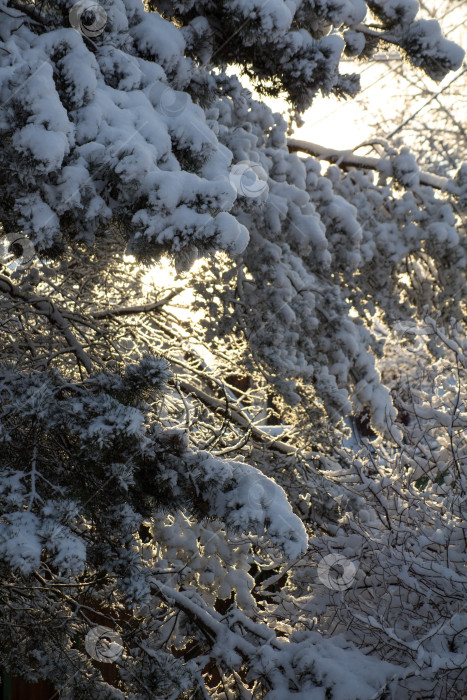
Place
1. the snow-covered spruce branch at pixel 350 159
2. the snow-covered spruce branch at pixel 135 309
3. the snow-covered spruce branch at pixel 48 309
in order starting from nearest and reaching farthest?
the snow-covered spruce branch at pixel 48 309, the snow-covered spruce branch at pixel 135 309, the snow-covered spruce branch at pixel 350 159

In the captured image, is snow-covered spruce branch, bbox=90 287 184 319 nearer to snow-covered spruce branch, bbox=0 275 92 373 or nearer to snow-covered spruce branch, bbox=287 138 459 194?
snow-covered spruce branch, bbox=0 275 92 373

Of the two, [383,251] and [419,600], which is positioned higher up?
[383,251]

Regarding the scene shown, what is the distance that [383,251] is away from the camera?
791cm

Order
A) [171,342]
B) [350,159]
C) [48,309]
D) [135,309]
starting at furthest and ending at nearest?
[350,159] → [135,309] → [171,342] → [48,309]

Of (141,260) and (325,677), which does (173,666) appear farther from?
(141,260)

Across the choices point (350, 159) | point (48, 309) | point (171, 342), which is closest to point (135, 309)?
point (171, 342)

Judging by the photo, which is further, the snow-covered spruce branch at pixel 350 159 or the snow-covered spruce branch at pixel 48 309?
the snow-covered spruce branch at pixel 350 159

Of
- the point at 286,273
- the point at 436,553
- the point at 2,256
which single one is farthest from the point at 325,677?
the point at 286,273

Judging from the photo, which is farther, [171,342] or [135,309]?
[135,309]

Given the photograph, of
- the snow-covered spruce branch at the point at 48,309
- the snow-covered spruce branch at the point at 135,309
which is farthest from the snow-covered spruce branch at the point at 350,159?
the snow-covered spruce branch at the point at 48,309

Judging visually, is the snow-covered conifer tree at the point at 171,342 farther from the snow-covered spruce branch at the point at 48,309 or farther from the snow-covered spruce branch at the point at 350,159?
the snow-covered spruce branch at the point at 350,159

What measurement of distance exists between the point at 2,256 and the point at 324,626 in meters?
2.99

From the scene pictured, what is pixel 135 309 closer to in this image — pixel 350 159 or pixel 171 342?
pixel 171 342

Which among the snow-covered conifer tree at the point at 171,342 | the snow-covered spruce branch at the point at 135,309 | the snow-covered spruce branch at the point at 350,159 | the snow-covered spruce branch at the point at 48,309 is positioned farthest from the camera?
the snow-covered spruce branch at the point at 350,159
